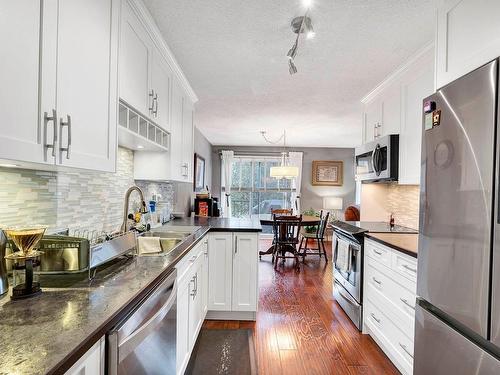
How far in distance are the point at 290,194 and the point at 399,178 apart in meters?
4.52

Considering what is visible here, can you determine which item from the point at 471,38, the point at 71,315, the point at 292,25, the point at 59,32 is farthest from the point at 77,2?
the point at 471,38

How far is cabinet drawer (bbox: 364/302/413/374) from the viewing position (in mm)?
1836

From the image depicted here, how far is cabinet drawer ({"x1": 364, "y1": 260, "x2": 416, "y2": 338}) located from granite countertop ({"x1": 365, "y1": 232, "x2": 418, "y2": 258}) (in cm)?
24

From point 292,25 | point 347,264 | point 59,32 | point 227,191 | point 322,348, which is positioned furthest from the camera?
point 227,191

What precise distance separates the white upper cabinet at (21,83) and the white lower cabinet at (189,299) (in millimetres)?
978

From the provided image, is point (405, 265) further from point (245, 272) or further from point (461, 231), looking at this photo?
point (245, 272)

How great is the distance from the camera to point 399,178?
2555mm

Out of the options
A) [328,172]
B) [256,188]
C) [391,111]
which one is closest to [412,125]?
[391,111]

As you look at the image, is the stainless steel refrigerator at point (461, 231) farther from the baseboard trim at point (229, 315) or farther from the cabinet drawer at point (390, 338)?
the baseboard trim at point (229, 315)

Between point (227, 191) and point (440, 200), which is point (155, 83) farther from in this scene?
point (227, 191)

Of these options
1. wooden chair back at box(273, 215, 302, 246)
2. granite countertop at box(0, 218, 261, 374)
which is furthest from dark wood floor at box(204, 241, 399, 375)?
granite countertop at box(0, 218, 261, 374)

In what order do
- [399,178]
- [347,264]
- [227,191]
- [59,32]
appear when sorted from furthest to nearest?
[227,191]
[347,264]
[399,178]
[59,32]

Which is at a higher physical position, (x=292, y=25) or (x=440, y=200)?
(x=292, y=25)

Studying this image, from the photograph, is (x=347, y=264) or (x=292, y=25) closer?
(x=292, y=25)
